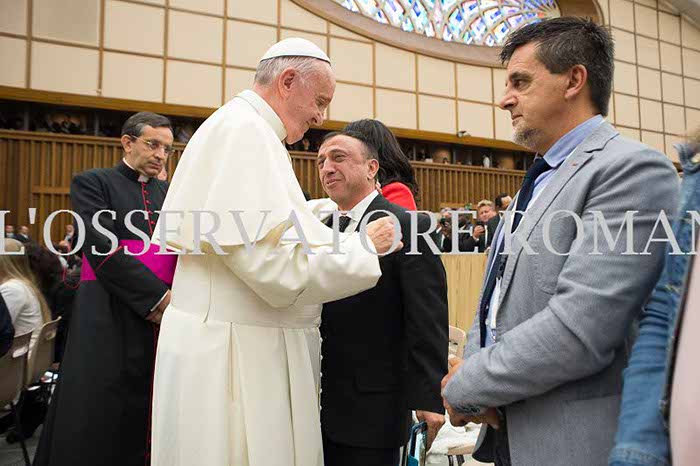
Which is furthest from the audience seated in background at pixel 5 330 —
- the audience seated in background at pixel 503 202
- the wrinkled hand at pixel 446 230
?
the wrinkled hand at pixel 446 230

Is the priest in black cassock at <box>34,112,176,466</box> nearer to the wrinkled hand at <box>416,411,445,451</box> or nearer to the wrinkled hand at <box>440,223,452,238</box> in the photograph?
the wrinkled hand at <box>416,411,445,451</box>

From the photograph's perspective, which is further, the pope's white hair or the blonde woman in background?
the blonde woman in background

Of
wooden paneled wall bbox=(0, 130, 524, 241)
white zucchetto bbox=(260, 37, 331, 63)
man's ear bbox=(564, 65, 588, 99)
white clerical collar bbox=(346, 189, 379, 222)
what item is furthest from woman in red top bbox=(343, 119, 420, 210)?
wooden paneled wall bbox=(0, 130, 524, 241)

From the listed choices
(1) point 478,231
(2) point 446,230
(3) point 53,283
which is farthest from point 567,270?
(2) point 446,230

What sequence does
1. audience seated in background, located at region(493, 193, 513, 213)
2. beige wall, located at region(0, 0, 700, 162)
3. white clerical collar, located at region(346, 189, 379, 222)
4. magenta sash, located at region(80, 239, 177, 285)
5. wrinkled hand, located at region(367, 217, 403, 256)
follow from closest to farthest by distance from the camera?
wrinkled hand, located at region(367, 217, 403, 256) → white clerical collar, located at region(346, 189, 379, 222) → magenta sash, located at region(80, 239, 177, 285) → audience seated in background, located at region(493, 193, 513, 213) → beige wall, located at region(0, 0, 700, 162)

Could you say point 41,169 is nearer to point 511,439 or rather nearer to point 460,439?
point 460,439

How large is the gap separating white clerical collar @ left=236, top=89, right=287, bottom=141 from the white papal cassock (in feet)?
0.15

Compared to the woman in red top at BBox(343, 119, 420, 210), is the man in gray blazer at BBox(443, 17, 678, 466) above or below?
below

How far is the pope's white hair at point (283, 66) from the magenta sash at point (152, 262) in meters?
1.06

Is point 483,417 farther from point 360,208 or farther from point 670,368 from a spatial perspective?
point 360,208

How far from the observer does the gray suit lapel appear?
43.3 inches

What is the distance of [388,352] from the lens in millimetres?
1580

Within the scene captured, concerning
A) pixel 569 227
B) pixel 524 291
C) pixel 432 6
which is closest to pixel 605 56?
pixel 569 227

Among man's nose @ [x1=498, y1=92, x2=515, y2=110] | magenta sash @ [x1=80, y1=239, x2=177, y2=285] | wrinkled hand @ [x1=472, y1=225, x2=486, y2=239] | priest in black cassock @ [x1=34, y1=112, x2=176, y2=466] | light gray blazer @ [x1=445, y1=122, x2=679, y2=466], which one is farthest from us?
wrinkled hand @ [x1=472, y1=225, x2=486, y2=239]
